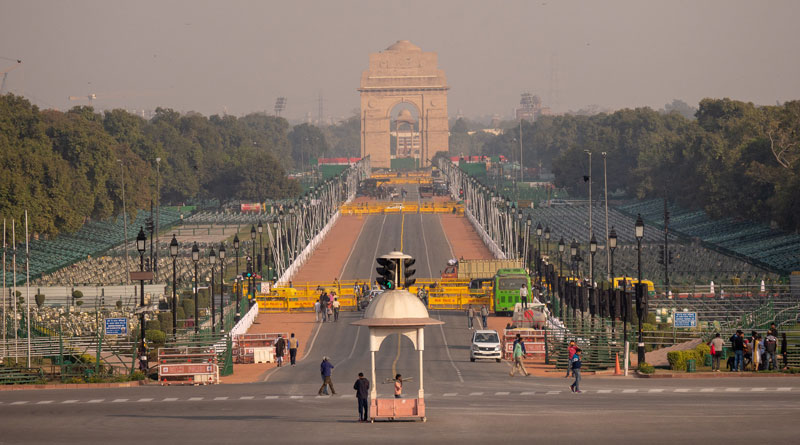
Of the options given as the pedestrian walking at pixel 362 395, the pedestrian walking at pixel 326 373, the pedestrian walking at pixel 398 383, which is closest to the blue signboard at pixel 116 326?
the pedestrian walking at pixel 326 373

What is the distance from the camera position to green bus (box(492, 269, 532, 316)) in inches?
2502

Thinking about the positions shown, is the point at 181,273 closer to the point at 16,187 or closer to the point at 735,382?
the point at 16,187

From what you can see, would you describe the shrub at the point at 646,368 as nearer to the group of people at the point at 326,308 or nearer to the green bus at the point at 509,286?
the green bus at the point at 509,286

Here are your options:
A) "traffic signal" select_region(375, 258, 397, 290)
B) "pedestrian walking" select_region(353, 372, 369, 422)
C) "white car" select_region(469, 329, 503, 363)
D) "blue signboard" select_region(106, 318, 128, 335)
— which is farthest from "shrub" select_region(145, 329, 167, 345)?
"traffic signal" select_region(375, 258, 397, 290)

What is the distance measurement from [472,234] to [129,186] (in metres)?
32.8

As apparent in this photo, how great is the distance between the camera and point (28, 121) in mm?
110250

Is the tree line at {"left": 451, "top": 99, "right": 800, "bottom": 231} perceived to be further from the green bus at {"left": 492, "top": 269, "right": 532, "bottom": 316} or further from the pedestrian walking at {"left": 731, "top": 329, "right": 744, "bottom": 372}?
the pedestrian walking at {"left": 731, "top": 329, "right": 744, "bottom": 372}

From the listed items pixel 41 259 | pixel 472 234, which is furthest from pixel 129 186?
pixel 472 234

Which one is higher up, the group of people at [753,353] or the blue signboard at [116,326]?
the blue signboard at [116,326]

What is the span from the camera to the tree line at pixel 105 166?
314 ft

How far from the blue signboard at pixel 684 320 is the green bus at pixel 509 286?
15.9 meters

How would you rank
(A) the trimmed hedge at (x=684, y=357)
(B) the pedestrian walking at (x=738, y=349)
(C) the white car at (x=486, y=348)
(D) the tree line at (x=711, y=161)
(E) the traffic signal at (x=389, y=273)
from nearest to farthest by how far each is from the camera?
(E) the traffic signal at (x=389, y=273) < (B) the pedestrian walking at (x=738, y=349) < (A) the trimmed hedge at (x=684, y=357) < (C) the white car at (x=486, y=348) < (D) the tree line at (x=711, y=161)

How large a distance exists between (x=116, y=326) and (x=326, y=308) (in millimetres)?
18564

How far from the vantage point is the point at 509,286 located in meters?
63.8
